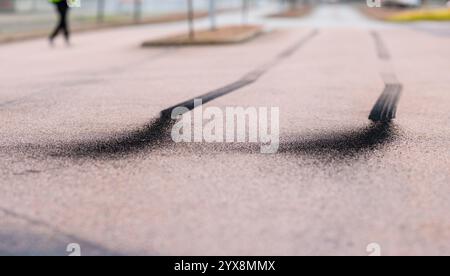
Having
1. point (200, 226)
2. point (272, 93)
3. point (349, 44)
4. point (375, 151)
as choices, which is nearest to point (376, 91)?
point (272, 93)

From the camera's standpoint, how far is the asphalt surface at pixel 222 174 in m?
3.61

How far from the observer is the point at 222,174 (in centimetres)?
484

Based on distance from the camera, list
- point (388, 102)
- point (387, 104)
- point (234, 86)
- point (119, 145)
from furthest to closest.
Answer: point (234, 86) < point (388, 102) < point (387, 104) < point (119, 145)

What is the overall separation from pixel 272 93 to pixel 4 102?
354 centimetres

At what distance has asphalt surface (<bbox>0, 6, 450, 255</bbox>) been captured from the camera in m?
3.61

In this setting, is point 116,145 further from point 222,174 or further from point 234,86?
point 234,86

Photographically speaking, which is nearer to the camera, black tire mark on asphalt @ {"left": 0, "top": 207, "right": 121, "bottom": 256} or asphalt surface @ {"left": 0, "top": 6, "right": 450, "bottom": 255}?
black tire mark on asphalt @ {"left": 0, "top": 207, "right": 121, "bottom": 256}

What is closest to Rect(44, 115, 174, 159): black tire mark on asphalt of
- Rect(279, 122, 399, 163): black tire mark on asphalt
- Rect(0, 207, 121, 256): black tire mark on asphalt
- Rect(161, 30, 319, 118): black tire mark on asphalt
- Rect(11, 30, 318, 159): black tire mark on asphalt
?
Rect(11, 30, 318, 159): black tire mark on asphalt

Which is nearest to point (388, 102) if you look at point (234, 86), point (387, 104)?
point (387, 104)

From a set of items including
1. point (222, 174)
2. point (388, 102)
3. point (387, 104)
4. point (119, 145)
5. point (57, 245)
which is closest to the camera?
point (57, 245)

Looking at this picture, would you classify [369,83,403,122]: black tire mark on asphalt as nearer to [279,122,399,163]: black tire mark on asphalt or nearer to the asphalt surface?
the asphalt surface

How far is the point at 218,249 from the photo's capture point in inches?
135

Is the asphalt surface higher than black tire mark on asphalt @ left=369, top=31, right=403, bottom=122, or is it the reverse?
the asphalt surface

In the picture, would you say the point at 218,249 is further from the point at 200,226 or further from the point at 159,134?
the point at 159,134
